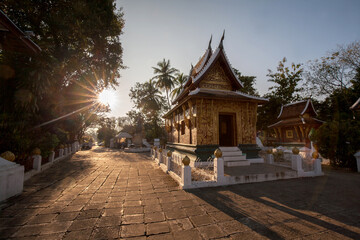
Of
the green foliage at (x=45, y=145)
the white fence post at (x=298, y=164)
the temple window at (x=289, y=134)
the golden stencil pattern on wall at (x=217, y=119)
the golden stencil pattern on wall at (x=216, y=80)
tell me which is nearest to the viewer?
the white fence post at (x=298, y=164)

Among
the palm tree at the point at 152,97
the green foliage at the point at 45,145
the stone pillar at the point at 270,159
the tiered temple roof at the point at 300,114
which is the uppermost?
the palm tree at the point at 152,97

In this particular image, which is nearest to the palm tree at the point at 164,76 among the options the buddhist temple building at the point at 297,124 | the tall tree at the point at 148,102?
the tall tree at the point at 148,102

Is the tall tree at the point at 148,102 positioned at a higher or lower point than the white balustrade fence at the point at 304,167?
higher

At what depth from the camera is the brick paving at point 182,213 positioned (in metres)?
2.43

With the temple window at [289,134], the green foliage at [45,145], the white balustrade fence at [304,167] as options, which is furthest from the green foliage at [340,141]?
the green foliage at [45,145]

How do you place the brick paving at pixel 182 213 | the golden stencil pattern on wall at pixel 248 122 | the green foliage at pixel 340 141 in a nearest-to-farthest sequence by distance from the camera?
the brick paving at pixel 182 213
the green foliage at pixel 340 141
the golden stencil pattern on wall at pixel 248 122

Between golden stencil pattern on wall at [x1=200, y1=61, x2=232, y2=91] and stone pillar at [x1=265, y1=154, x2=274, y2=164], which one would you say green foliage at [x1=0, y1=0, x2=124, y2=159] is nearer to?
golden stencil pattern on wall at [x1=200, y1=61, x2=232, y2=91]

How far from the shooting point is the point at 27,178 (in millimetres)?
6086

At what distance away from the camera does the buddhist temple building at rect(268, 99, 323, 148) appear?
1616 centimetres

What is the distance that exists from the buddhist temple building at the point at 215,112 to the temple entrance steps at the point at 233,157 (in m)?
0.46

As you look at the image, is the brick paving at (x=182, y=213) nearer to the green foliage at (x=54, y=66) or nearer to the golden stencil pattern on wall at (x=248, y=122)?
the green foliage at (x=54, y=66)

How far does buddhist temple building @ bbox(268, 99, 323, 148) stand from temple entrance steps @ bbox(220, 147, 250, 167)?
39.1 feet

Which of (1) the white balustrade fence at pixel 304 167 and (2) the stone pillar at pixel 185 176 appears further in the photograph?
(1) the white balustrade fence at pixel 304 167

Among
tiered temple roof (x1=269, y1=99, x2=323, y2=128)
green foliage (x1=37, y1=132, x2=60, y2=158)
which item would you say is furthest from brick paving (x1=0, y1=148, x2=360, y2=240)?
tiered temple roof (x1=269, y1=99, x2=323, y2=128)
